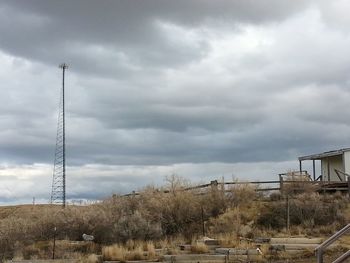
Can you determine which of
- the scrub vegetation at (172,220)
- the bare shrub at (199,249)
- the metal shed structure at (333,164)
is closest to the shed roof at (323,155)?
the metal shed structure at (333,164)

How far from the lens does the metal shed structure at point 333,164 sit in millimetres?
46653

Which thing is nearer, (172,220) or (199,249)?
(199,249)

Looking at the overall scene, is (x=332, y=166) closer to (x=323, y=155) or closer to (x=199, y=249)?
(x=323, y=155)

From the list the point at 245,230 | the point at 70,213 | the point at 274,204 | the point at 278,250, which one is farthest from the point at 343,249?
the point at 70,213

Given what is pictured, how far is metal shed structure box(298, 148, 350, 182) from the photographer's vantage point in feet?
153

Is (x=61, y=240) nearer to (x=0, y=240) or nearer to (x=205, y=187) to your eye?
(x=0, y=240)

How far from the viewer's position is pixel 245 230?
3378cm

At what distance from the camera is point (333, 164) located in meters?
51.5

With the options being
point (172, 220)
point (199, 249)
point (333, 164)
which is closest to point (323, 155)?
point (333, 164)

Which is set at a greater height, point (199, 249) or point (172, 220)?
point (172, 220)

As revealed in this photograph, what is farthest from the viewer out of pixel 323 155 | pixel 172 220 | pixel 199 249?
pixel 323 155

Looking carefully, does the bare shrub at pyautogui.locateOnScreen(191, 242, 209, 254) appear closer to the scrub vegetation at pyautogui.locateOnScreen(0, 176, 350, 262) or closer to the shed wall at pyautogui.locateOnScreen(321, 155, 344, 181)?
the scrub vegetation at pyautogui.locateOnScreen(0, 176, 350, 262)

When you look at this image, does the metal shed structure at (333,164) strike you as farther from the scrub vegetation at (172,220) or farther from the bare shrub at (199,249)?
the bare shrub at (199,249)

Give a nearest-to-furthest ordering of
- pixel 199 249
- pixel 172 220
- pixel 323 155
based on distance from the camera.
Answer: pixel 199 249
pixel 172 220
pixel 323 155
